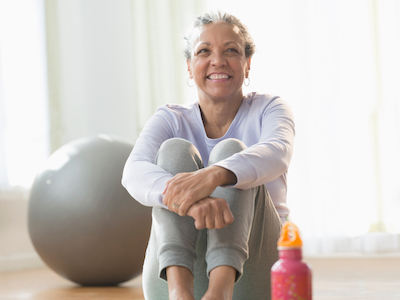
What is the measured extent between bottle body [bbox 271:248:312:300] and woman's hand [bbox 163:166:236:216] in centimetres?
26

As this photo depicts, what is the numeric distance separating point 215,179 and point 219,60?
0.48 m

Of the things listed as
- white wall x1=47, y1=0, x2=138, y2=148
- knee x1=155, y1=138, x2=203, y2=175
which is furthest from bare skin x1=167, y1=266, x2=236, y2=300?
white wall x1=47, y1=0, x2=138, y2=148

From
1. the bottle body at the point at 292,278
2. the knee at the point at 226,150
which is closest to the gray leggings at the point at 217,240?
the knee at the point at 226,150

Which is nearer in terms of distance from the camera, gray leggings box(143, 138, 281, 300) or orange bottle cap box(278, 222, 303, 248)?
orange bottle cap box(278, 222, 303, 248)

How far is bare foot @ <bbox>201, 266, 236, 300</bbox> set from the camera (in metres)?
0.90

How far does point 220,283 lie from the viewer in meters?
0.92

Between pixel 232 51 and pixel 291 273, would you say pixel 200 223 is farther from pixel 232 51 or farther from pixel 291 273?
pixel 232 51

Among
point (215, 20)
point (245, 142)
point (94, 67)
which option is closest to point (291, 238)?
point (245, 142)

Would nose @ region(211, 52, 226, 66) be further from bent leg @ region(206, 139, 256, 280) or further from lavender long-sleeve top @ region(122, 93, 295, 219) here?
bent leg @ region(206, 139, 256, 280)

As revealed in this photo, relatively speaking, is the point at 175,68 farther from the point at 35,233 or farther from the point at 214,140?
the point at 214,140

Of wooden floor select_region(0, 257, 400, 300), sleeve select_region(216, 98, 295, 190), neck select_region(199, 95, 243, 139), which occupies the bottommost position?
wooden floor select_region(0, 257, 400, 300)

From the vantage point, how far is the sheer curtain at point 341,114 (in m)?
3.07

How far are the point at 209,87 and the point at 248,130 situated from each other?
0.17 m

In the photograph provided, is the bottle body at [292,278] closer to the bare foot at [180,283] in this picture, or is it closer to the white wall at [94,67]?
the bare foot at [180,283]
